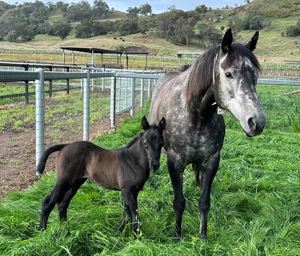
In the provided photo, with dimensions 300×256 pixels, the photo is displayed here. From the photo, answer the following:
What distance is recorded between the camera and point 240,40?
76.9 meters

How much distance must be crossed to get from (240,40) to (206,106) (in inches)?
3083

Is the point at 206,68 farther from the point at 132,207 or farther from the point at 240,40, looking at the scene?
the point at 240,40

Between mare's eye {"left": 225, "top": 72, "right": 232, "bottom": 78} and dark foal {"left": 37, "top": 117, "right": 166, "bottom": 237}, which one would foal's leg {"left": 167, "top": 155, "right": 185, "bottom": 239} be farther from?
mare's eye {"left": 225, "top": 72, "right": 232, "bottom": 78}

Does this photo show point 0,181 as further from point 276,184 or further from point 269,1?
point 269,1

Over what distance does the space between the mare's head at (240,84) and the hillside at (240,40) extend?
2459 inches

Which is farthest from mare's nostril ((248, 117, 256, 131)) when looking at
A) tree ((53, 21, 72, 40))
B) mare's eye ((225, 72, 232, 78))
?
tree ((53, 21, 72, 40))

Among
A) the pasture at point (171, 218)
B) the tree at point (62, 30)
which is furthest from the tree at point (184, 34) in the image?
the pasture at point (171, 218)

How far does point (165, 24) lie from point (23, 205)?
9413 centimetres

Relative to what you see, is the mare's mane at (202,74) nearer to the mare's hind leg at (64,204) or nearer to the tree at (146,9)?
the mare's hind leg at (64,204)

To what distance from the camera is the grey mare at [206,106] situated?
9.24 feet

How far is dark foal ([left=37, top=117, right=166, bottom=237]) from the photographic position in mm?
3367

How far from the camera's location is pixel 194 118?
11.5 feet


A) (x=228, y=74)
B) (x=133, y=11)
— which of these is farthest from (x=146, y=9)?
(x=228, y=74)

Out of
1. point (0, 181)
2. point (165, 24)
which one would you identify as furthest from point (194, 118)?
point (165, 24)
